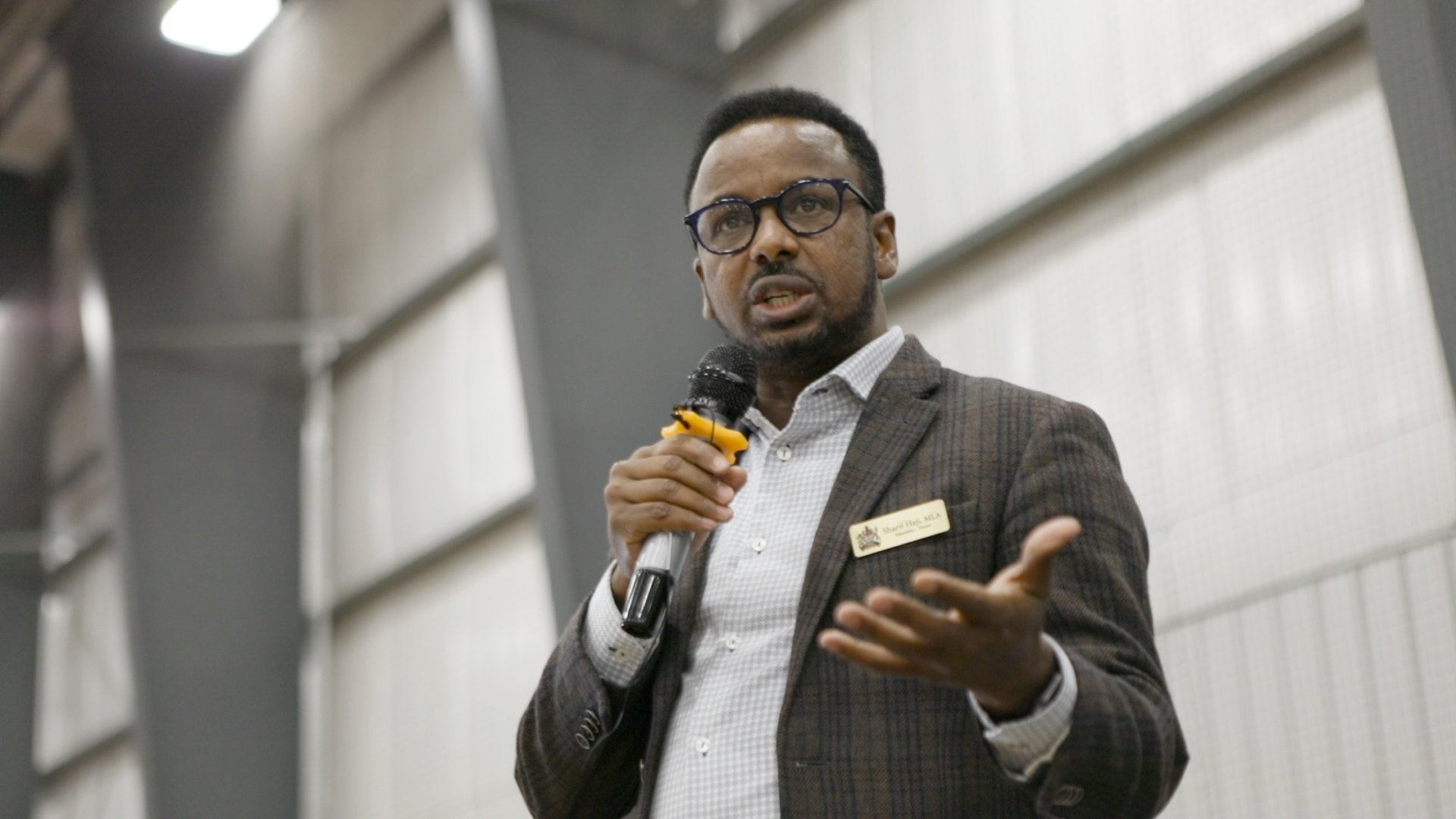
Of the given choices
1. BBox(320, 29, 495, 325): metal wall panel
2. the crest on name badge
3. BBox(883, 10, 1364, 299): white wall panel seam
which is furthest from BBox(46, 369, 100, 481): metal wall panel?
the crest on name badge

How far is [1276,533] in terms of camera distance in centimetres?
365

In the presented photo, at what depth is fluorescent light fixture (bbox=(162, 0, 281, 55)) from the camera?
7.05 m

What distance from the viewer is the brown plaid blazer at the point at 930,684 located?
1.50 metres

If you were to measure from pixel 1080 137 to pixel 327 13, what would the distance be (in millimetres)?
5238

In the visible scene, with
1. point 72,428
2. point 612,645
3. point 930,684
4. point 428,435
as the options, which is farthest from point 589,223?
point 72,428

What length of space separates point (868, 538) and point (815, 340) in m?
0.39

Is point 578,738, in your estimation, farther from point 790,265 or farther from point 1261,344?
point 1261,344

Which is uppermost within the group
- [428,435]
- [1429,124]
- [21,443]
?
[21,443]

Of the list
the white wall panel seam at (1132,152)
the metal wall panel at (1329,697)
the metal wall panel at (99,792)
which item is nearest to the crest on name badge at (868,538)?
the metal wall panel at (1329,697)

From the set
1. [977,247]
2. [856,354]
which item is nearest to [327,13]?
[977,247]

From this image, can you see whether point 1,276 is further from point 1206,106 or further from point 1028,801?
point 1028,801

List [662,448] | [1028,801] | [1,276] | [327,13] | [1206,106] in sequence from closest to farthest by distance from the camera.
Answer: [1028,801]
[662,448]
[1206,106]
[327,13]
[1,276]

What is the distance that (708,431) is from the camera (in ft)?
5.77

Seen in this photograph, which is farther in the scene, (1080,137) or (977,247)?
(977,247)
